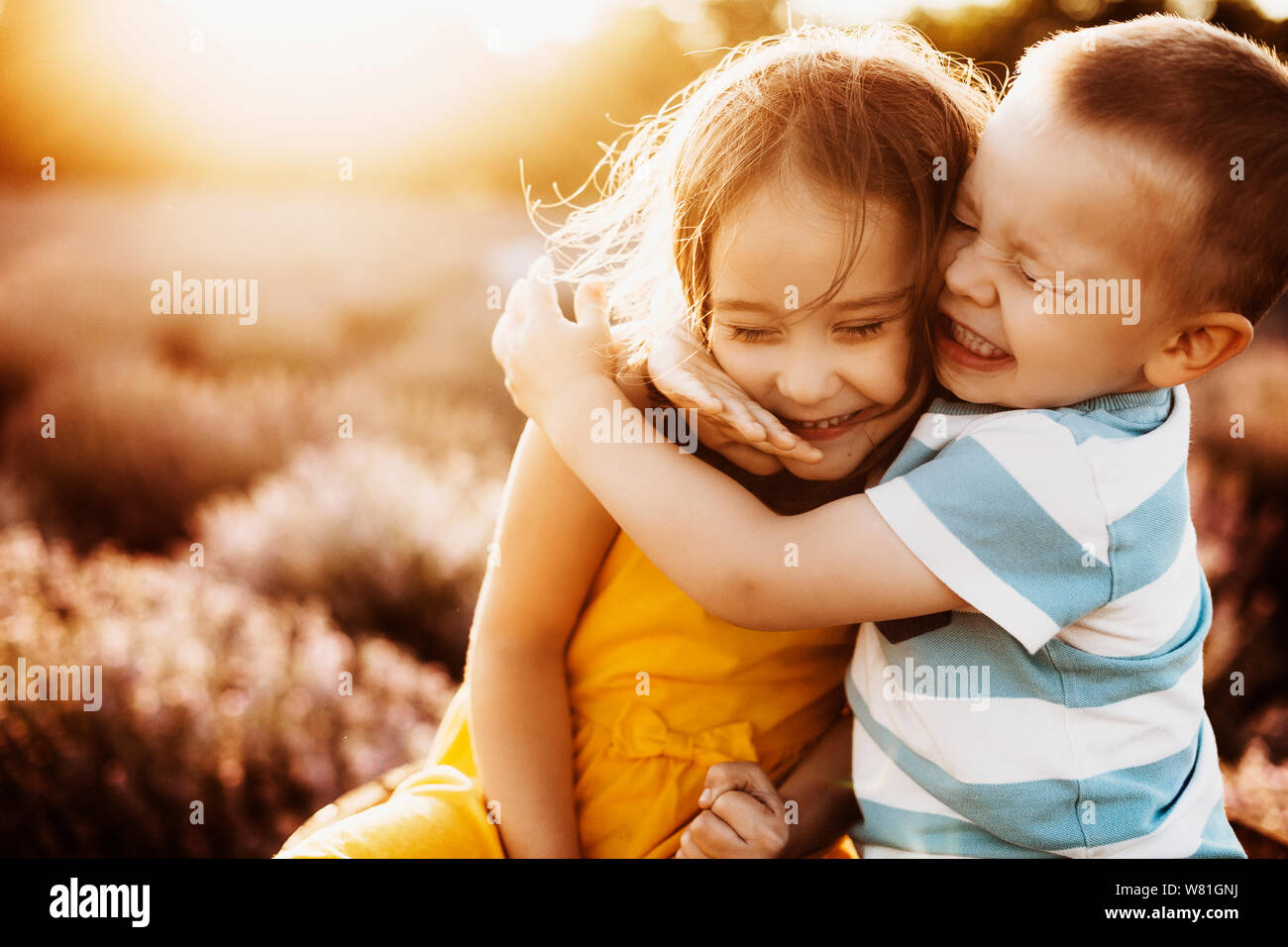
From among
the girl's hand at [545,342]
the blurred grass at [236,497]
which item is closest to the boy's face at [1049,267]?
the girl's hand at [545,342]

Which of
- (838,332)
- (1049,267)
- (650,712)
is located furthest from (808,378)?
(650,712)

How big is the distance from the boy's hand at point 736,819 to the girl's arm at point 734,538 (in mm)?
301

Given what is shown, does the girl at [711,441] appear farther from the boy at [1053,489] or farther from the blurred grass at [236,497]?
the blurred grass at [236,497]

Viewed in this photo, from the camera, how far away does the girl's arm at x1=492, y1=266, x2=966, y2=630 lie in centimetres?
117

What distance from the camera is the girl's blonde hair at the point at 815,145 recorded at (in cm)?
123

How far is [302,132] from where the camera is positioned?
4.39 meters

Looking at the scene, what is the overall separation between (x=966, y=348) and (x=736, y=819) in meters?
0.72

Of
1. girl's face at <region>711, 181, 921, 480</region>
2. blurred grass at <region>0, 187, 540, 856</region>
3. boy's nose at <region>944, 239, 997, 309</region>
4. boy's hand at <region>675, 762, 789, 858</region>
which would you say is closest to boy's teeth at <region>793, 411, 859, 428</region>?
girl's face at <region>711, 181, 921, 480</region>

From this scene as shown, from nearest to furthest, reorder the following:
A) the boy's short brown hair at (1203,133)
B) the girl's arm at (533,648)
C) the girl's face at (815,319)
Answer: the boy's short brown hair at (1203,133), the girl's face at (815,319), the girl's arm at (533,648)

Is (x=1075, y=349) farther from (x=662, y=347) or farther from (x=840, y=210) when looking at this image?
(x=662, y=347)

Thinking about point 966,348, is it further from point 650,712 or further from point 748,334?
point 650,712

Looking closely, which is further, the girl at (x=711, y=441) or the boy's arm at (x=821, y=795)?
the boy's arm at (x=821, y=795)
